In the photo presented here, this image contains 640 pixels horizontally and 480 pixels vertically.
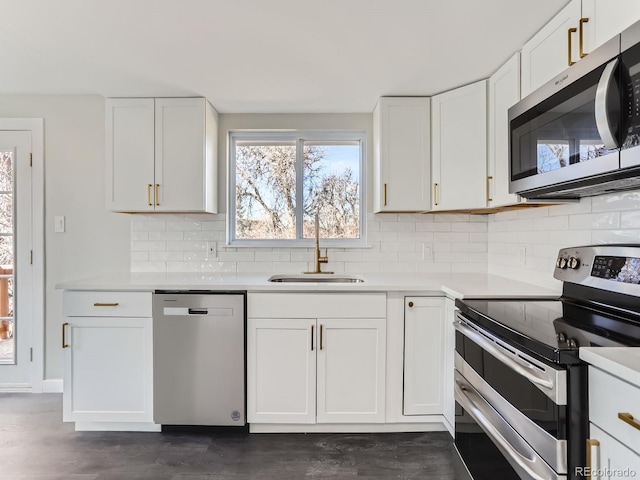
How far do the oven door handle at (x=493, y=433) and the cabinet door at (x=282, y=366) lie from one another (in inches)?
33.6

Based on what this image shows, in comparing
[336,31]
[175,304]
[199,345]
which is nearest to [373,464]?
[199,345]

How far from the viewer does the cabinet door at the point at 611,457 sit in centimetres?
84

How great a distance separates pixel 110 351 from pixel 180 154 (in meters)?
1.31

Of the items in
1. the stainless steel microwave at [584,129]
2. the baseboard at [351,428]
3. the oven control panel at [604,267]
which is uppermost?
the stainless steel microwave at [584,129]

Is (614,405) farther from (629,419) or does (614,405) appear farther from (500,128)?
(500,128)

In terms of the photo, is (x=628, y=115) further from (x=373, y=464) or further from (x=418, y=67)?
(x=373, y=464)

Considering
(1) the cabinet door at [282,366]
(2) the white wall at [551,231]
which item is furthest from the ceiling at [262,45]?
(1) the cabinet door at [282,366]

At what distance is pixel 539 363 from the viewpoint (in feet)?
3.56

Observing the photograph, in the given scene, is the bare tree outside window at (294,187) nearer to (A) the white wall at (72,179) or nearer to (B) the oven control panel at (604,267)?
(A) the white wall at (72,179)

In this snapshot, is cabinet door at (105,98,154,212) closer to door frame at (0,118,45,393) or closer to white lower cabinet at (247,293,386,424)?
door frame at (0,118,45,393)

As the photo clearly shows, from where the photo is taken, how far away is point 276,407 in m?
2.23

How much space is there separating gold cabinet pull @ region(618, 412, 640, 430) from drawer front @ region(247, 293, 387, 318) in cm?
140

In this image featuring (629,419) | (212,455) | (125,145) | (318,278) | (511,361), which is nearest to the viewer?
(629,419)

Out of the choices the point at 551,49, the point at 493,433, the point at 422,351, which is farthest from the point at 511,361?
the point at 551,49
